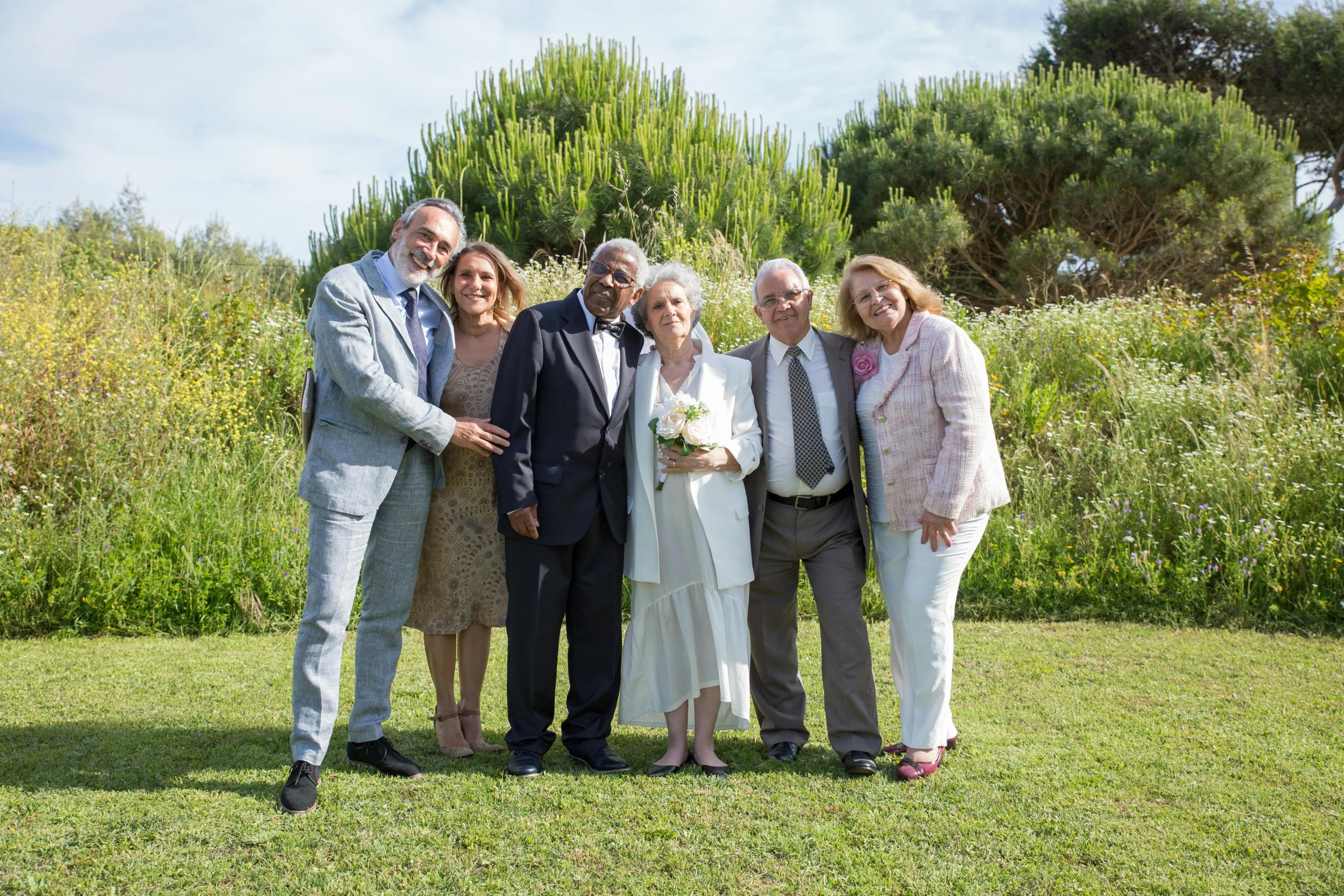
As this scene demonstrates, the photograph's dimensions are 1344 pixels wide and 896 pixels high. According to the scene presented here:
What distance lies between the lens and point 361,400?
3.40 meters

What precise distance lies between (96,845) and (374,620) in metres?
1.15

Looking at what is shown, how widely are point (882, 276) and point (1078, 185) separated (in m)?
14.4

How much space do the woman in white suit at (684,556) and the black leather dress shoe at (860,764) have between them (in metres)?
0.44

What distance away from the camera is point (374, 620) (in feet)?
12.0

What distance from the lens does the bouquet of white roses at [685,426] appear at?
3537 mm

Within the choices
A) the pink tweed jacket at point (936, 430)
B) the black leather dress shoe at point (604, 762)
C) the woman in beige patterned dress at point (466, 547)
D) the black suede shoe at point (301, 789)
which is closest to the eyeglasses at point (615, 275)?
the woman in beige patterned dress at point (466, 547)

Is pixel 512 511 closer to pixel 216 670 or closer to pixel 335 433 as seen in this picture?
pixel 335 433

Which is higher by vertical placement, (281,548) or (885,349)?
(885,349)

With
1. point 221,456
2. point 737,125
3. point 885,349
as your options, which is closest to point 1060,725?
point 885,349

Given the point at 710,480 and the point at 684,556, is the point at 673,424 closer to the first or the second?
the point at 710,480

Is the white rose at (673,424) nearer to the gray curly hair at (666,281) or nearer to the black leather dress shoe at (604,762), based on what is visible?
the gray curly hair at (666,281)

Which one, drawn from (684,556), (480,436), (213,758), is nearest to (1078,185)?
(684,556)

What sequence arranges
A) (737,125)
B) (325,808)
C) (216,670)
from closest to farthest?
(325,808), (216,670), (737,125)

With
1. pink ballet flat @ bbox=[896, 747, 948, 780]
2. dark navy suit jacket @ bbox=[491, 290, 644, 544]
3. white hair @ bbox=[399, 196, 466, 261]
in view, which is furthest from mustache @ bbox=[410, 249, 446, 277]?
pink ballet flat @ bbox=[896, 747, 948, 780]
